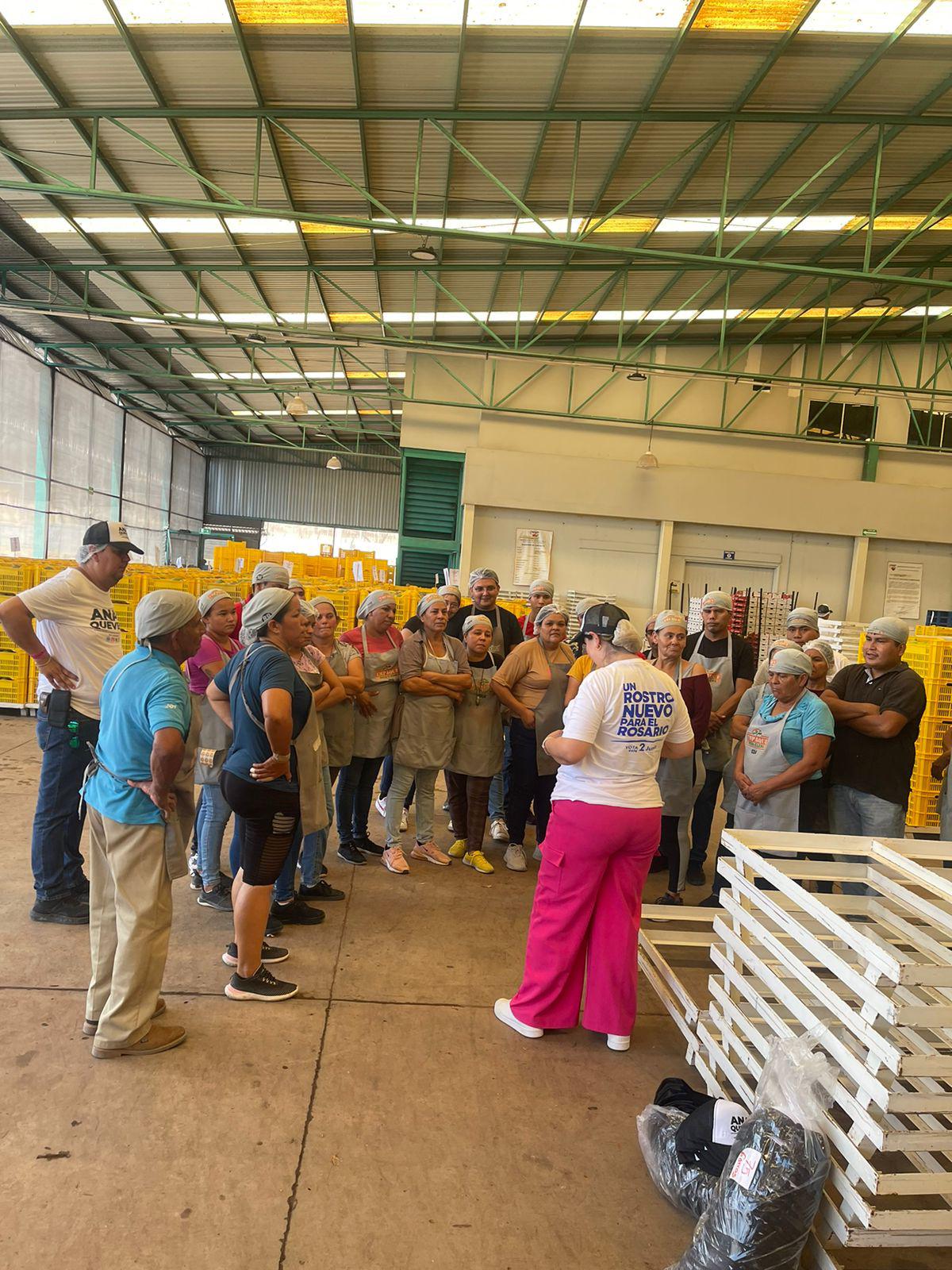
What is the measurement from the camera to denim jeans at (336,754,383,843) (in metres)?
4.91

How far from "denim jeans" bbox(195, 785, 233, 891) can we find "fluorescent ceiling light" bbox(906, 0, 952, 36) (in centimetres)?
807

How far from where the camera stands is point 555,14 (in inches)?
254

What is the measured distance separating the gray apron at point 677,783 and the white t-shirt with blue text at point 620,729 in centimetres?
156

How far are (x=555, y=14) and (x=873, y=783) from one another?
253 inches

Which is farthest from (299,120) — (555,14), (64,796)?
(64,796)

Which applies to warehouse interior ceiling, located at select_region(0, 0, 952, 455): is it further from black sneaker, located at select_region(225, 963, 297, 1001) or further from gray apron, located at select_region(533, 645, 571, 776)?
black sneaker, located at select_region(225, 963, 297, 1001)

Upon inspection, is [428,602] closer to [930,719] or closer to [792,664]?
[792,664]

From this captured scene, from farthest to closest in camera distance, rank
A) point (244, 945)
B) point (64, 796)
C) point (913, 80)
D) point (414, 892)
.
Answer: point (913, 80)
point (414, 892)
point (64, 796)
point (244, 945)

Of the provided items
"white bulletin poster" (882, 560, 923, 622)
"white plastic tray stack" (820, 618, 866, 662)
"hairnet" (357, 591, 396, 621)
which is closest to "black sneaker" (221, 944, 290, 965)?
"hairnet" (357, 591, 396, 621)

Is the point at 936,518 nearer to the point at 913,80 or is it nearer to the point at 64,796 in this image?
the point at 913,80

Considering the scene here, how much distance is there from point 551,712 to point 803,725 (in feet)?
5.11

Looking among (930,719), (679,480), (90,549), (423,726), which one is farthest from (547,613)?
(679,480)

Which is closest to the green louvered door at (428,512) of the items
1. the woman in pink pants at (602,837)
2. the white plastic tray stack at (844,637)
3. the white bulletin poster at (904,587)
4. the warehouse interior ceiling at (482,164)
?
the warehouse interior ceiling at (482,164)

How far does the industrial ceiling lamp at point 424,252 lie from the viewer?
10110mm
